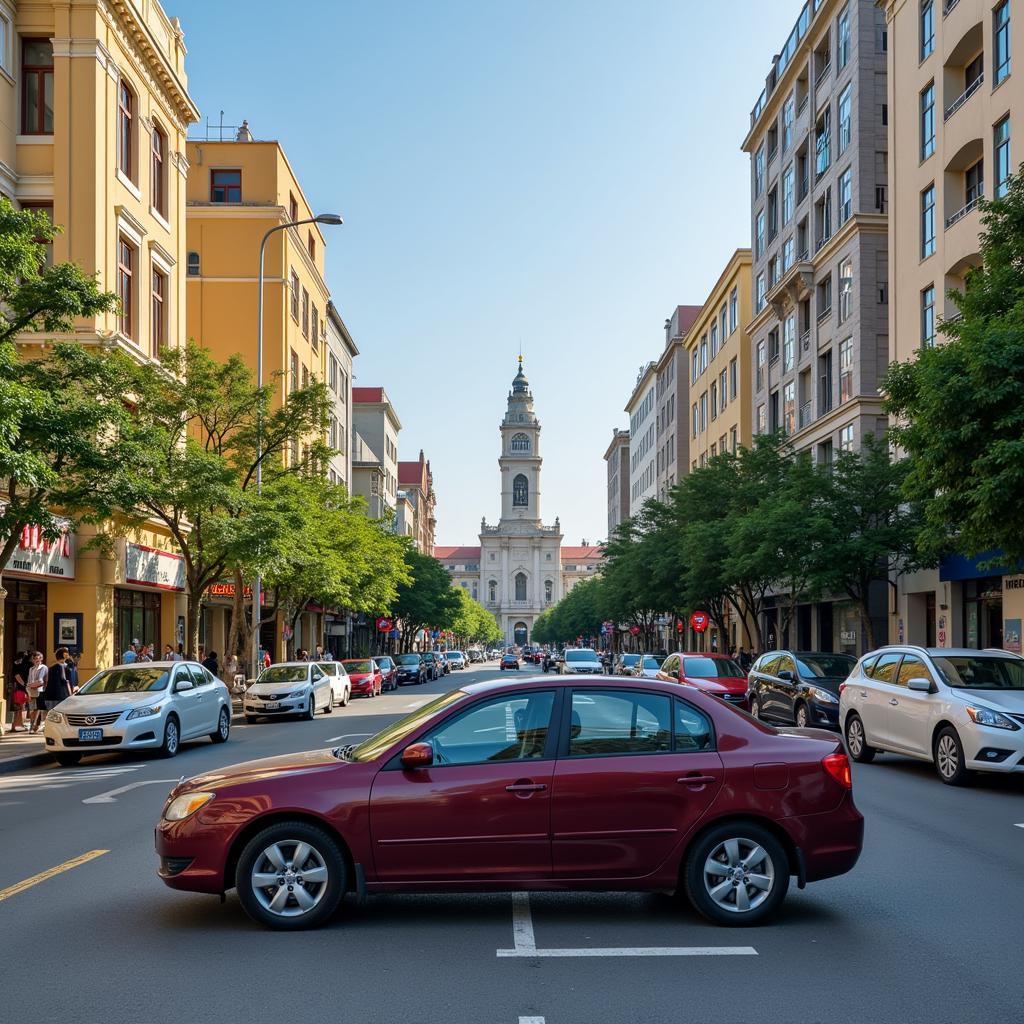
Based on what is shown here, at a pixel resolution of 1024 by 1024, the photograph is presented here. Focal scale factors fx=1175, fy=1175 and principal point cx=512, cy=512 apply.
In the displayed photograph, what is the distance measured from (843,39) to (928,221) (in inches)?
525

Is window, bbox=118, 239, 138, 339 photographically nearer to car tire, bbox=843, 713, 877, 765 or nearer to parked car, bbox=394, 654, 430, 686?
car tire, bbox=843, 713, 877, 765

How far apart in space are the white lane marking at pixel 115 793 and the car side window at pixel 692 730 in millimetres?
8463

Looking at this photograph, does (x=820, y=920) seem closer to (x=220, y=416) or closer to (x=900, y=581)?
(x=220, y=416)

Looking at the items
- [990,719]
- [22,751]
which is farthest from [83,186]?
A: [990,719]

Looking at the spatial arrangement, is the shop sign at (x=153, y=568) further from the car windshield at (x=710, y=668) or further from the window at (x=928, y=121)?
the window at (x=928, y=121)

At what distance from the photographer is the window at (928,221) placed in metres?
→ 33.4

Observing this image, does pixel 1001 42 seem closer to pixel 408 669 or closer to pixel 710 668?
pixel 710 668

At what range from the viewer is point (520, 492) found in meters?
190

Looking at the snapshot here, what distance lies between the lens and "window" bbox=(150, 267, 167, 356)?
33.9 meters

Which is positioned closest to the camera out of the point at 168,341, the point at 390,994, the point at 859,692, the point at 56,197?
the point at 390,994

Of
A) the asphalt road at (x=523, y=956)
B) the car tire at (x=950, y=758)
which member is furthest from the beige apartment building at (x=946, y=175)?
the asphalt road at (x=523, y=956)

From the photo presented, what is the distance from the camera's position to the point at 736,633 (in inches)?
2413

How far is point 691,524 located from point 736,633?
20.4m

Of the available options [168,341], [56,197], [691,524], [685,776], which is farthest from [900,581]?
[685,776]
